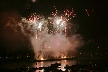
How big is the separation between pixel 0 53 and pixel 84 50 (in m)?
62.6

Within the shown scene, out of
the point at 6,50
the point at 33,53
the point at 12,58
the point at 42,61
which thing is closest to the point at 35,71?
the point at 42,61

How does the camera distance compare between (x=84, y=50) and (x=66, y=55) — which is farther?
(x=84, y=50)

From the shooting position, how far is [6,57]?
148 m

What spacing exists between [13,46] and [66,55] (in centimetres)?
4015

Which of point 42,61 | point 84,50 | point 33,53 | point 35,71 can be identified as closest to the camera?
point 35,71

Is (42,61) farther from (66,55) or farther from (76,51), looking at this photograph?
(76,51)

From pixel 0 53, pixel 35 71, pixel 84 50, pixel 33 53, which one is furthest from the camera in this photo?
pixel 84 50

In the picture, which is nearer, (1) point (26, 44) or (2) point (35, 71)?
(2) point (35, 71)

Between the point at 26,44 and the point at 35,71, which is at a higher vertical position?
the point at 26,44

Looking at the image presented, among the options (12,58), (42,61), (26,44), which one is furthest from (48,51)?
(12,58)

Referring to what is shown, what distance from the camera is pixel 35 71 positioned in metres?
88.6

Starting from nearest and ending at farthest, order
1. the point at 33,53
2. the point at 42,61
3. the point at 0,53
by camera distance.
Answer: the point at 42,61, the point at 33,53, the point at 0,53

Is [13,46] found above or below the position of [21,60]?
above

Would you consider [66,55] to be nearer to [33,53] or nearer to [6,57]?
[33,53]
